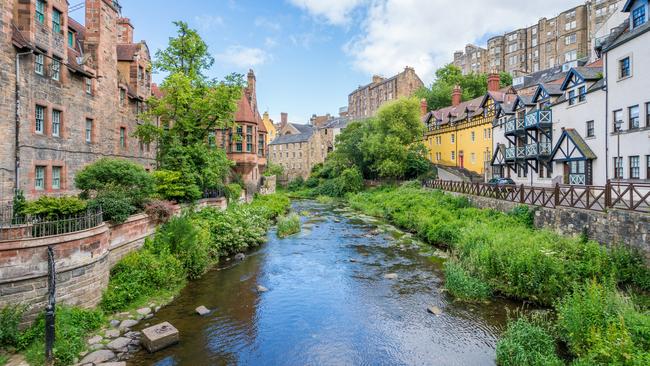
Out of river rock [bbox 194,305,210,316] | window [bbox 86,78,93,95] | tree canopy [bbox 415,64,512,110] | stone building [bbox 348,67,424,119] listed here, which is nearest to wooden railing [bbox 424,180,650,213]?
river rock [bbox 194,305,210,316]

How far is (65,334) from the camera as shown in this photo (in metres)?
9.71

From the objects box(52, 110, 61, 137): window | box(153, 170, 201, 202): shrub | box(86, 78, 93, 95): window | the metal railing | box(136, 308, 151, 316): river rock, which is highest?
box(86, 78, 93, 95): window

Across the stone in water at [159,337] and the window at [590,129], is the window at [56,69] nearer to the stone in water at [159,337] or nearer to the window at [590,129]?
the stone in water at [159,337]

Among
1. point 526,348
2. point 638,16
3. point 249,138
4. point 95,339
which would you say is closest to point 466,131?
point 638,16

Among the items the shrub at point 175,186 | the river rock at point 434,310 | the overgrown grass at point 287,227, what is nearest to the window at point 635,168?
the river rock at point 434,310

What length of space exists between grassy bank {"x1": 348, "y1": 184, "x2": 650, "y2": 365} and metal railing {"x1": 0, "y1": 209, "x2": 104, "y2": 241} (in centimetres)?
1320

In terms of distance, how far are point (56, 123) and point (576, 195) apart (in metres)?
25.7

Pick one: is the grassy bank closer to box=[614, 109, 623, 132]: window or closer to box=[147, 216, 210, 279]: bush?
box=[614, 109, 623, 132]: window

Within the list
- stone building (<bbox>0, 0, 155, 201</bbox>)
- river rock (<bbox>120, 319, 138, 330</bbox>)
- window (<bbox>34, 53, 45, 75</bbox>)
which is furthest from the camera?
window (<bbox>34, 53, 45, 75</bbox>)

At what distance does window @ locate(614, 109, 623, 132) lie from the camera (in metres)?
20.1

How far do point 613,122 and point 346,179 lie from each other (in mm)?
34291

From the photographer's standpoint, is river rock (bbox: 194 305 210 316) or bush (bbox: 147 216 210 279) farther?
bush (bbox: 147 216 210 279)

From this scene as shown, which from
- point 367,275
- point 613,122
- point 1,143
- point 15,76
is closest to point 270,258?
point 367,275

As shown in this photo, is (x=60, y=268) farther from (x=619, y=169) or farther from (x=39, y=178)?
(x=619, y=169)
